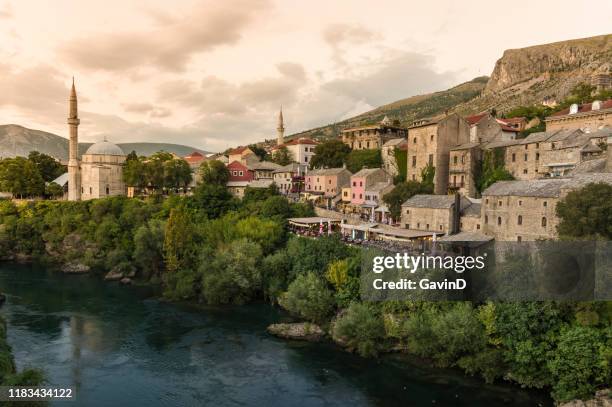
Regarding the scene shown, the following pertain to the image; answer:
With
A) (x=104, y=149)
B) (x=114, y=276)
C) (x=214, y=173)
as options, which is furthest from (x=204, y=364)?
(x=104, y=149)

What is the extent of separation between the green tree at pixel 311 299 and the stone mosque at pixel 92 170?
122ft

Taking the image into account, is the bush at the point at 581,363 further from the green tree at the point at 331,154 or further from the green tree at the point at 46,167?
the green tree at the point at 46,167

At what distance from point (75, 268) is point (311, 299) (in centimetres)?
2567

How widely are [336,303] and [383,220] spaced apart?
11240mm

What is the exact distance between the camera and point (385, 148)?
44.8 m

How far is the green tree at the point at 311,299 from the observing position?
2466 cm

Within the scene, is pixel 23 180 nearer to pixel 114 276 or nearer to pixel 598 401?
pixel 114 276

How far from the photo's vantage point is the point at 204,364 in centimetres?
2086

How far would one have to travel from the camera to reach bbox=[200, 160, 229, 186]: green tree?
50.1 meters

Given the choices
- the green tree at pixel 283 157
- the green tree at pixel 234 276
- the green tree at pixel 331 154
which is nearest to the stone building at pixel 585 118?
the green tree at pixel 331 154

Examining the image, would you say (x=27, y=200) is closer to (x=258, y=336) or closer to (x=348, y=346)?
(x=258, y=336)

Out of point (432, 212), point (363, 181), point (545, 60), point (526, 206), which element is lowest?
point (432, 212)

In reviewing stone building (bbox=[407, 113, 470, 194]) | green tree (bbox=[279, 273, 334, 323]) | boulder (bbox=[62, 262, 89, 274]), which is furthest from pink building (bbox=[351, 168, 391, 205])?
boulder (bbox=[62, 262, 89, 274])

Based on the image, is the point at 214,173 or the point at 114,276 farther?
the point at 214,173
